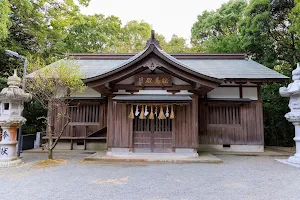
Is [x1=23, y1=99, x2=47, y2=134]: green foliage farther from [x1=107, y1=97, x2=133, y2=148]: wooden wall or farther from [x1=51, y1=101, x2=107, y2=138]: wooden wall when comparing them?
[x1=107, y1=97, x2=133, y2=148]: wooden wall

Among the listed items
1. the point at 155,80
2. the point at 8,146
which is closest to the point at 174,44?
the point at 155,80

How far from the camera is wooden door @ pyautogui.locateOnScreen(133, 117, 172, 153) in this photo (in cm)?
841

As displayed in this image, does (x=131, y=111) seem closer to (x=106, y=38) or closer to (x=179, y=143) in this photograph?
(x=179, y=143)

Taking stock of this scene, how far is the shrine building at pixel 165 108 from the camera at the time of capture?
7.89m

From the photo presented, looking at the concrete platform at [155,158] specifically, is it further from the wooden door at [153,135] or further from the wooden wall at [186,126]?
the wooden wall at [186,126]

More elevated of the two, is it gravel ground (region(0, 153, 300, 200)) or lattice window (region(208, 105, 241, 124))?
lattice window (region(208, 105, 241, 124))

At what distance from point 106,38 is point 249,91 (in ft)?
55.7

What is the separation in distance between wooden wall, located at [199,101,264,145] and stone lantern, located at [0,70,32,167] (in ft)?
27.0

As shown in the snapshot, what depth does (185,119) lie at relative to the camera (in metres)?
8.41

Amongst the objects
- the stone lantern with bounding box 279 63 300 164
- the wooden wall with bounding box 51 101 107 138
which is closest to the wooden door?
the wooden wall with bounding box 51 101 107 138

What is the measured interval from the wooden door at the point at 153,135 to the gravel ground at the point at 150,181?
118 centimetres

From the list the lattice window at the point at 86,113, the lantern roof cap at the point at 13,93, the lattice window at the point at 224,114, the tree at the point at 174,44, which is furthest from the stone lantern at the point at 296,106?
the tree at the point at 174,44

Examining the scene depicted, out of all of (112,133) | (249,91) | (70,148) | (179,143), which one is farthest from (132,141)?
(249,91)

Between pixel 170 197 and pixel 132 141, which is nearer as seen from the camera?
pixel 170 197
